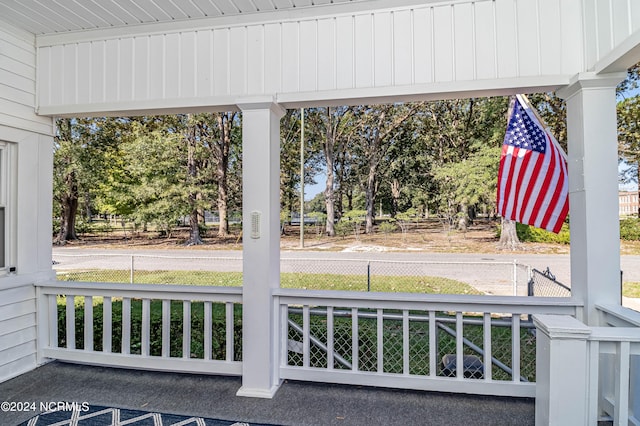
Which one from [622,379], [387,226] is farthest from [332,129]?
[622,379]

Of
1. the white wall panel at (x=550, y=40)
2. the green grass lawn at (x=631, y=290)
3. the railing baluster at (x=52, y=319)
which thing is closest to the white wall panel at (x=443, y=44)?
the white wall panel at (x=550, y=40)

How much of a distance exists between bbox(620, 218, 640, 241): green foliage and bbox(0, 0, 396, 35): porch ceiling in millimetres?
9879

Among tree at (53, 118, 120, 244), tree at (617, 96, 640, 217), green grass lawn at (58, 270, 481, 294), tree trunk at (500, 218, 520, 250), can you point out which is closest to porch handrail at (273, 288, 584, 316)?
green grass lawn at (58, 270, 481, 294)

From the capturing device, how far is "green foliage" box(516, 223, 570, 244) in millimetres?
9789

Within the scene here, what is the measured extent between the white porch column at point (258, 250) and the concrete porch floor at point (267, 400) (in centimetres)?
18

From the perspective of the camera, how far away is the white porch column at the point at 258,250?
2.53 metres

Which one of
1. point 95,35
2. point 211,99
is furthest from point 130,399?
point 95,35

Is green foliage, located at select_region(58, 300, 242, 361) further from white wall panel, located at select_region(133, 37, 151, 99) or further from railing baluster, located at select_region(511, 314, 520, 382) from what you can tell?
railing baluster, located at select_region(511, 314, 520, 382)

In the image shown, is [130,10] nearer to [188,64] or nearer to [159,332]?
[188,64]

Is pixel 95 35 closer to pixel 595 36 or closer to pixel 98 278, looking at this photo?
pixel 595 36

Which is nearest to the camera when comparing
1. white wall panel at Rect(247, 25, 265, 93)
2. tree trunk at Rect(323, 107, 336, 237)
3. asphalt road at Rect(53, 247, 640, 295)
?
white wall panel at Rect(247, 25, 265, 93)

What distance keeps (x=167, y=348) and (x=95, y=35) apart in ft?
8.28

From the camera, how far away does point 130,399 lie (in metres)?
2.44

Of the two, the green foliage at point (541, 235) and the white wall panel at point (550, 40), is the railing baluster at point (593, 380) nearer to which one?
the white wall panel at point (550, 40)
